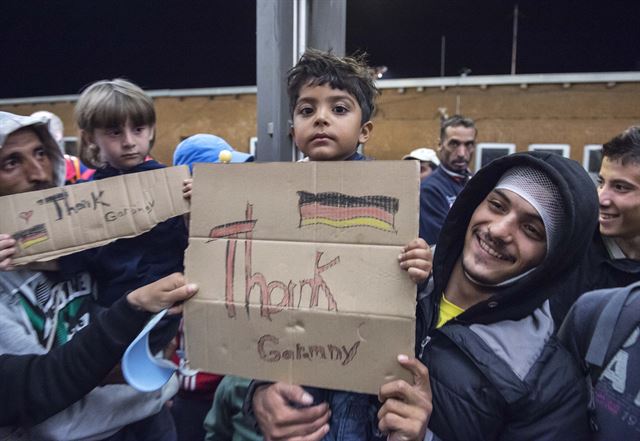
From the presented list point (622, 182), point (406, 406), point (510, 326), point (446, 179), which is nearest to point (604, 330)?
point (510, 326)

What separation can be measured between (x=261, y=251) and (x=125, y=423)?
786 mm

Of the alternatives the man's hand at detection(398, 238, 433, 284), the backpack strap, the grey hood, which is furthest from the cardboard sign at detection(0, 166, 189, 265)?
the backpack strap

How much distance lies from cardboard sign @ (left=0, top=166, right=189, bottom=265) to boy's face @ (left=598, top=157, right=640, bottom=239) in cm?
196

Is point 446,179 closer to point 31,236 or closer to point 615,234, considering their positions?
point 615,234

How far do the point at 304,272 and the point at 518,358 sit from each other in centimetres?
61

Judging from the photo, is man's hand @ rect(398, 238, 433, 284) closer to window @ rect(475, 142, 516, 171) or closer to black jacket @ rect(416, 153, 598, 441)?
black jacket @ rect(416, 153, 598, 441)

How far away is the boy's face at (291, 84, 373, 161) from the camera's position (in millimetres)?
1549

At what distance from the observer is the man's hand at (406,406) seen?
917 millimetres

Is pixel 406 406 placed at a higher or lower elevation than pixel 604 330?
lower

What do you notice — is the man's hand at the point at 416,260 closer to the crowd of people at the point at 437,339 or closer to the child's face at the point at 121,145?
the crowd of people at the point at 437,339

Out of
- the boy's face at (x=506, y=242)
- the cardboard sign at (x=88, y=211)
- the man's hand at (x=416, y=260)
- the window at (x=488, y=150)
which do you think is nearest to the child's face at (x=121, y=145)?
the cardboard sign at (x=88, y=211)

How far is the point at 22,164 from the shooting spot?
129cm

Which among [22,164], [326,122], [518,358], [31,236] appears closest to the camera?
[518,358]

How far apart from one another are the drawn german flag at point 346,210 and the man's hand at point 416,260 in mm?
67
